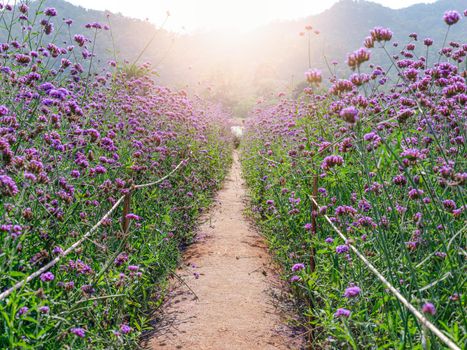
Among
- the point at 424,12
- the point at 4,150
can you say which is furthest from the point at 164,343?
the point at 424,12

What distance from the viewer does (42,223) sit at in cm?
247

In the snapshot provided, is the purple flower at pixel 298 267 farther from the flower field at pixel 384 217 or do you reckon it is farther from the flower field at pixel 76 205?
the flower field at pixel 76 205

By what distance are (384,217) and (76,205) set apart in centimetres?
194

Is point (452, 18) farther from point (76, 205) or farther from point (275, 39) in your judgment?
point (275, 39)

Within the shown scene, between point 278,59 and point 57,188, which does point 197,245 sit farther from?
point 278,59

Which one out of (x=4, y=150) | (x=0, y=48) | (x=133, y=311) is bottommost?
(x=133, y=311)

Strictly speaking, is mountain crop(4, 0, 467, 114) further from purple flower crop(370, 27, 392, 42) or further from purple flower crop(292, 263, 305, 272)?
purple flower crop(370, 27, 392, 42)

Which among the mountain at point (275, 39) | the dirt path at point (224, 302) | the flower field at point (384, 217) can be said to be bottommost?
the dirt path at point (224, 302)

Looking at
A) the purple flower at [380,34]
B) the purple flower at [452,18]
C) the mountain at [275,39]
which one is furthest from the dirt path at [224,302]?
the mountain at [275,39]

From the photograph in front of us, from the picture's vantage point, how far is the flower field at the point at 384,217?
72.1 inches

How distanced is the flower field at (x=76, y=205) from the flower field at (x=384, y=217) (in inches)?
45.3

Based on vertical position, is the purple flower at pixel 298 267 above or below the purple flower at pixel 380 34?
below

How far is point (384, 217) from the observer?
9.00 feet

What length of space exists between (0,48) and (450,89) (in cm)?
380
